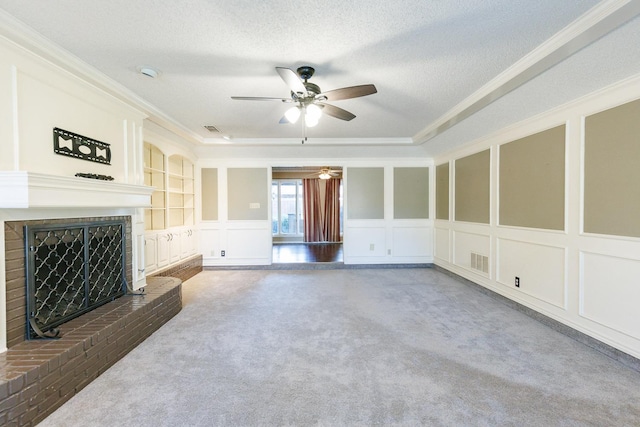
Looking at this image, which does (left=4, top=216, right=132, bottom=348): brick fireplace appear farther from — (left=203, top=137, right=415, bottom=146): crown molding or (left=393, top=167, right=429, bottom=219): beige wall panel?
(left=393, top=167, right=429, bottom=219): beige wall panel

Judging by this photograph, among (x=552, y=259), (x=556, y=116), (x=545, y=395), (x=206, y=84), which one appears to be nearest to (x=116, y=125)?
(x=206, y=84)

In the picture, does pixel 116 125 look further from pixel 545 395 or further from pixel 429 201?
pixel 429 201

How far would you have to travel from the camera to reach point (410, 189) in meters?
5.48

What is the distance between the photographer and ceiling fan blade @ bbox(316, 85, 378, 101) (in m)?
2.10

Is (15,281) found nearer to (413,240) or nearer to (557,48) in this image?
(557,48)

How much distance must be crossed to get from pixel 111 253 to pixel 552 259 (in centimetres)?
446

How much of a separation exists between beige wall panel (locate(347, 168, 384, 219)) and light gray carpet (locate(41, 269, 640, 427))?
8.01 feet

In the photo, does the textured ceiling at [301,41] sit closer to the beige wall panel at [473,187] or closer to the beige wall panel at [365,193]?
the beige wall panel at [473,187]

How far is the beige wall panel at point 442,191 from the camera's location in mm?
4973

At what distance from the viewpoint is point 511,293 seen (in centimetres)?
337

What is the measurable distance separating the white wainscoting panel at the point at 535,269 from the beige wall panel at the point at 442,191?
1.48 metres

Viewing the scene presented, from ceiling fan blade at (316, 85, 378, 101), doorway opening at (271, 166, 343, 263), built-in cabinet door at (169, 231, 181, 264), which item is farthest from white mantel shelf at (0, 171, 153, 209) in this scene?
doorway opening at (271, 166, 343, 263)

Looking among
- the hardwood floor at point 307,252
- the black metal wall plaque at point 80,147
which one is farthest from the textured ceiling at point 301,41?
the hardwood floor at point 307,252

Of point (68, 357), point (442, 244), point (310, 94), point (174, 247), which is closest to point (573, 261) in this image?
point (442, 244)
